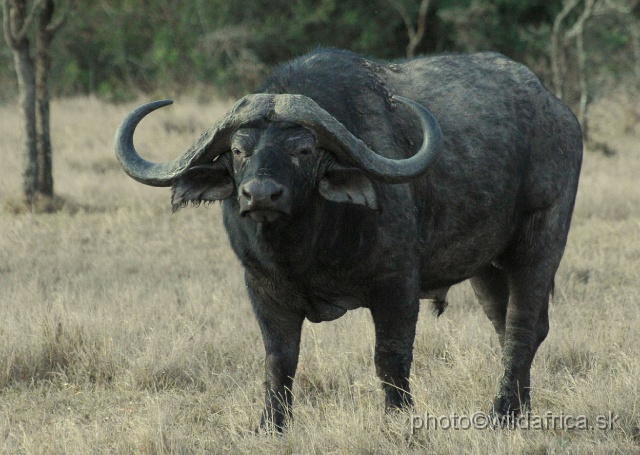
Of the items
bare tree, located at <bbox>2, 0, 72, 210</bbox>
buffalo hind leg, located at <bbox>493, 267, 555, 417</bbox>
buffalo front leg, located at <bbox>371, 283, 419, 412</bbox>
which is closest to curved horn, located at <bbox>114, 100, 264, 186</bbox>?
buffalo front leg, located at <bbox>371, 283, 419, 412</bbox>

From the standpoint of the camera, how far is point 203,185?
15.9 feet

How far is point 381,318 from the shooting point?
5.18 meters

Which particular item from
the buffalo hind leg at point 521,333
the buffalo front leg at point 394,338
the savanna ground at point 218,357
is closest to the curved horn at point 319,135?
the buffalo front leg at point 394,338

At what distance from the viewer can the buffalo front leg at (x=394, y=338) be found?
515 cm

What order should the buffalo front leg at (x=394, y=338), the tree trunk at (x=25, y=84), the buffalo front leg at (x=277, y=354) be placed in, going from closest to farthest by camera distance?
the buffalo front leg at (x=394, y=338), the buffalo front leg at (x=277, y=354), the tree trunk at (x=25, y=84)

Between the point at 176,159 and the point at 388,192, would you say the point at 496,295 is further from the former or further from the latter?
the point at 176,159

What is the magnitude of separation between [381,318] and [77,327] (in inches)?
100

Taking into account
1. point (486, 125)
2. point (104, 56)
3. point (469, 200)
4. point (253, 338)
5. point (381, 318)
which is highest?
point (104, 56)

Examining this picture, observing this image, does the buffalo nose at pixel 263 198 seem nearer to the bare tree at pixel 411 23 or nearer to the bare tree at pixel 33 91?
the bare tree at pixel 33 91

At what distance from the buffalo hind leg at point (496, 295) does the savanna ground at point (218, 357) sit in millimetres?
196

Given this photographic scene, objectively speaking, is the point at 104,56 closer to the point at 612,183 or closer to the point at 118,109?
the point at 118,109

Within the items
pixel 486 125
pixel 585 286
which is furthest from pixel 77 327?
pixel 585 286

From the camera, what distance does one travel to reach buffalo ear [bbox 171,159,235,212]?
481 centimetres

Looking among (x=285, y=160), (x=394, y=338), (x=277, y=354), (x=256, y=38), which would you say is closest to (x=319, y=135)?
(x=285, y=160)
